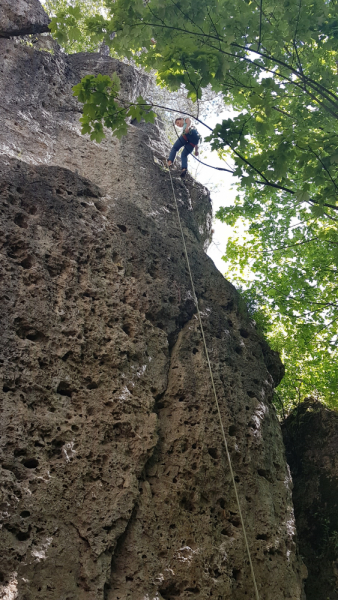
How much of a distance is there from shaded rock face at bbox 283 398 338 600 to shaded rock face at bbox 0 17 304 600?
4.96ft

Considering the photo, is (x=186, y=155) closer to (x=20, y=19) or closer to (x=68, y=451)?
(x=20, y=19)

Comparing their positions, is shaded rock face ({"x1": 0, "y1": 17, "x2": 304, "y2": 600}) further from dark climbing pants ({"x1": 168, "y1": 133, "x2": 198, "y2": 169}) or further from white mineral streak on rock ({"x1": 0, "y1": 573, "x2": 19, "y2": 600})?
dark climbing pants ({"x1": 168, "y1": 133, "x2": 198, "y2": 169})

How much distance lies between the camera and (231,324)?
323 inches

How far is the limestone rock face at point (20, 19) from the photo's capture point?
10547mm

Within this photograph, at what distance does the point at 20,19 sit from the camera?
1072 cm

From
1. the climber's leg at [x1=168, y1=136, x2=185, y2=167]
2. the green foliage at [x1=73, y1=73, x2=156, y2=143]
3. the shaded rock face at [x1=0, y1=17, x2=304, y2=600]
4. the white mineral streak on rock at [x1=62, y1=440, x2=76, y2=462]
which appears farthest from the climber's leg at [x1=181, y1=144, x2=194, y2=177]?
the white mineral streak on rock at [x1=62, y1=440, x2=76, y2=462]

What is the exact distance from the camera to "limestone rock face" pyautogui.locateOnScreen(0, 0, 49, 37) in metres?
10.5

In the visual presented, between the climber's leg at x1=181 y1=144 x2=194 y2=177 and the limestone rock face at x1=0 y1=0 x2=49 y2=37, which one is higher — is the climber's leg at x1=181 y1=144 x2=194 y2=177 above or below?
below

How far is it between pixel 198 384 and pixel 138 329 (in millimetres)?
1249

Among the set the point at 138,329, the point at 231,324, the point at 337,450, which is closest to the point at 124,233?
the point at 138,329

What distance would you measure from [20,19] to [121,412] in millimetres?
10008

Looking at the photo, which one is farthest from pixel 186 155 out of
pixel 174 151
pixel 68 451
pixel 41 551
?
pixel 41 551

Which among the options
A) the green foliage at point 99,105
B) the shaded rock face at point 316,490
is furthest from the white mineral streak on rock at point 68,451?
the shaded rock face at point 316,490

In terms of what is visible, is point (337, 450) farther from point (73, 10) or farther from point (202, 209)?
point (73, 10)
